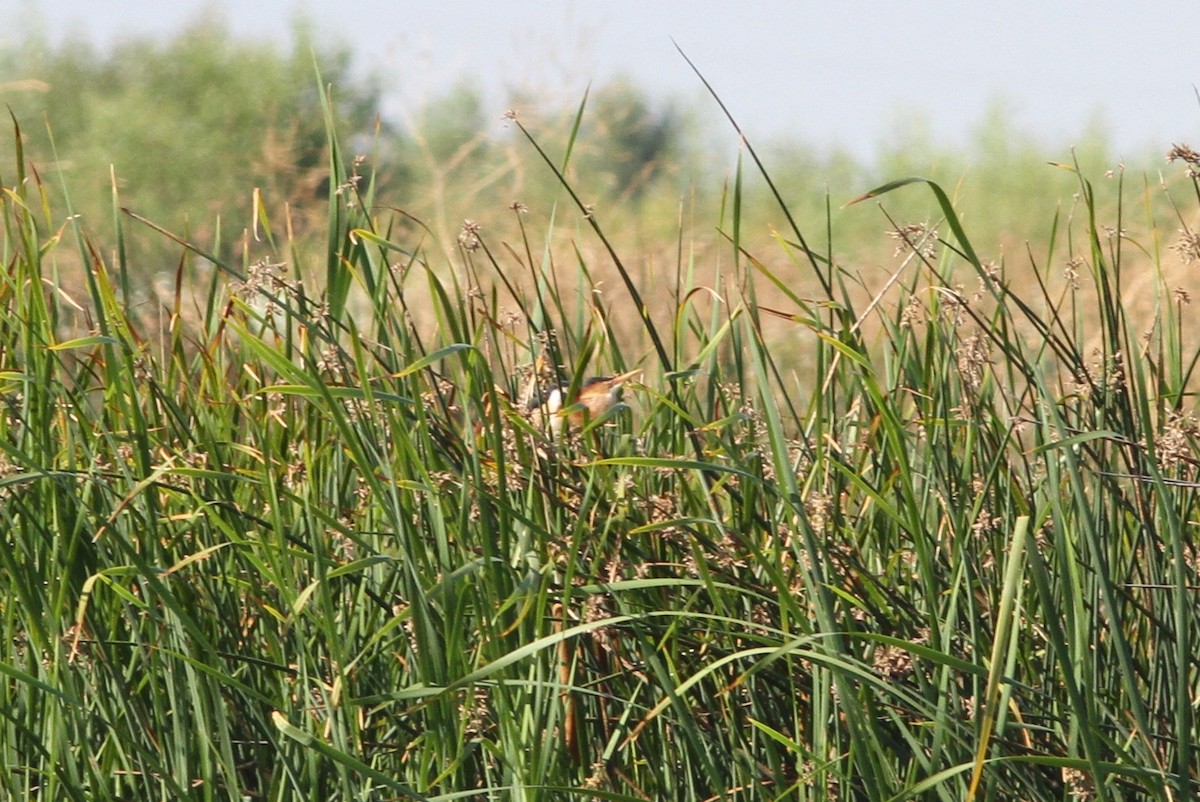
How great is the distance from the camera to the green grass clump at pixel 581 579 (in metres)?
1.21

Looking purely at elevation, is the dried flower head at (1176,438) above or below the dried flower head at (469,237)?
below

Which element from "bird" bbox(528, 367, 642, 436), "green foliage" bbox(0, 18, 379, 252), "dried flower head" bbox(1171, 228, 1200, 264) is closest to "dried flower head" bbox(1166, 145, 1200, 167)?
"dried flower head" bbox(1171, 228, 1200, 264)

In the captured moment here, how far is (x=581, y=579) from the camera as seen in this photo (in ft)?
4.50

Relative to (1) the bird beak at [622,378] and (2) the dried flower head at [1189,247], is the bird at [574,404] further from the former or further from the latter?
(2) the dried flower head at [1189,247]

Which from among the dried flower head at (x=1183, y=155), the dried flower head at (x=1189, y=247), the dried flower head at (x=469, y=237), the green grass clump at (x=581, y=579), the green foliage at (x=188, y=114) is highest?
the green foliage at (x=188, y=114)

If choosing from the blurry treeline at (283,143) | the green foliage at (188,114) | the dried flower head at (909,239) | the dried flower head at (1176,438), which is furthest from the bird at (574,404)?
the green foliage at (188,114)

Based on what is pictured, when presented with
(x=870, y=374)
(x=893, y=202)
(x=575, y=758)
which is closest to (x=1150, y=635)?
(x=870, y=374)

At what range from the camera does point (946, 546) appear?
4.93ft

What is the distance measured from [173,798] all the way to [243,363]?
0.52 metres

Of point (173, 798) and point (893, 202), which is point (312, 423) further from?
point (893, 202)

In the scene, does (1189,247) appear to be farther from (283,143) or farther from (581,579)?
(283,143)

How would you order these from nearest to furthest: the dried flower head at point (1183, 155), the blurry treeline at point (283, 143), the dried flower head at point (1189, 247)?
the dried flower head at point (1183, 155) → the dried flower head at point (1189, 247) → the blurry treeline at point (283, 143)

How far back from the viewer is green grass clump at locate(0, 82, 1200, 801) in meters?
1.21

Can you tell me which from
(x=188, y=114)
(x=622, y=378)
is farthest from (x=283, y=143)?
(x=622, y=378)
